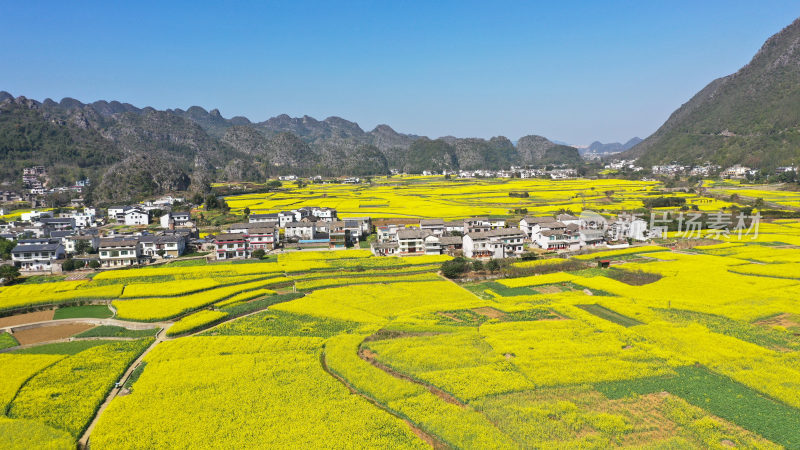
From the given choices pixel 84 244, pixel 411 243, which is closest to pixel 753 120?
pixel 411 243

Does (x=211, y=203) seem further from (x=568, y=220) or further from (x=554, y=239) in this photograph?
(x=568, y=220)

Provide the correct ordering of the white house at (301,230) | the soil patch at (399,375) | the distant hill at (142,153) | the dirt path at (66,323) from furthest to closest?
the distant hill at (142,153)
the white house at (301,230)
the dirt path at (66,323)
the soil patch at (399,375)

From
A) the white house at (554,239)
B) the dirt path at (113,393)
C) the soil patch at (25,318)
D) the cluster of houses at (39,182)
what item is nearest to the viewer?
the dirt path at (113,393)

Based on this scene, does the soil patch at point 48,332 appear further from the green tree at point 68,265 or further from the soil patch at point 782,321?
the soil patch at point 782,321

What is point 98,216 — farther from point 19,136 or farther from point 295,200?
point 19,136

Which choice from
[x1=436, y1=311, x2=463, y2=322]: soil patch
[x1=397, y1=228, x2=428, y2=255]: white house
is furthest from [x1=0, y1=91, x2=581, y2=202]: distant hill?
[x1=436, y1=311, x2=463, y2=322]: soil patch

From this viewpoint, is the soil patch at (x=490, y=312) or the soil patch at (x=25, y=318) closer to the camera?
the soil patch at (x=490, y=312)

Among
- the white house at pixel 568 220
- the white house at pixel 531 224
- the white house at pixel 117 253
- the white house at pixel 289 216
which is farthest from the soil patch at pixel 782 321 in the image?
the white house at pixel 289 216

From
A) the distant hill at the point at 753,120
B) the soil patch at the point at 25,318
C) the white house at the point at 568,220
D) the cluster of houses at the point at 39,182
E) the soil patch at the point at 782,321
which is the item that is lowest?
the soil patch at the point at 782,321
